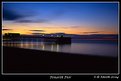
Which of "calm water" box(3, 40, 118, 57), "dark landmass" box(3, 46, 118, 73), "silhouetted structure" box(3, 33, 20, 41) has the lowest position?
"dark landmass" box(3, 46, 118, 73)

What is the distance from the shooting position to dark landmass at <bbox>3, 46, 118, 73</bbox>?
9.15 ft

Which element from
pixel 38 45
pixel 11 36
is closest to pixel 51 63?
pixel 38 45

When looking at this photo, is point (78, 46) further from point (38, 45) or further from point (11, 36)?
point (11, 36)

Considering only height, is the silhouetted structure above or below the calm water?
above

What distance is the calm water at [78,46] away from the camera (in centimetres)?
283

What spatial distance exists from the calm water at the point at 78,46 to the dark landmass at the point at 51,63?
0.14 feet

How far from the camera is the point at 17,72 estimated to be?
2.80 metres

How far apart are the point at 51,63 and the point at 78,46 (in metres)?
0.27

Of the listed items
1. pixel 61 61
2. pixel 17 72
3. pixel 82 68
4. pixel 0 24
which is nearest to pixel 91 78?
pixel 82 68

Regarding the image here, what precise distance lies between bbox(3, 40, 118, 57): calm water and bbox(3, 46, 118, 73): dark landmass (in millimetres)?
42

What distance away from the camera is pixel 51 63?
2787mm

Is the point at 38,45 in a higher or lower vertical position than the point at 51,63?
higher

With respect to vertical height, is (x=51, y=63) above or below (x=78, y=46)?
below

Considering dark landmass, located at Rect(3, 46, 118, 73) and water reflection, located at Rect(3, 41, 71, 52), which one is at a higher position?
water reflection, located at Rect(3, 41, 71, 52)
